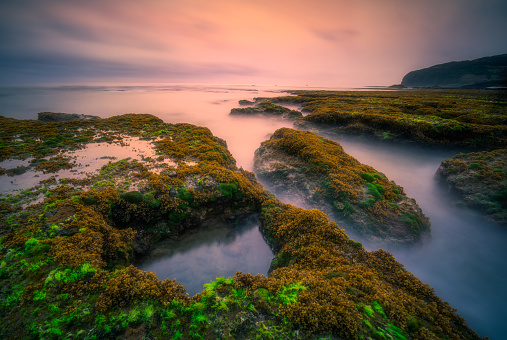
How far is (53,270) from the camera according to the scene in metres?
3.68

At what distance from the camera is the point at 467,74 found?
12438cm

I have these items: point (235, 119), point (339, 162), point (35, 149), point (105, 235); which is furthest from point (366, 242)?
point (235, 119)

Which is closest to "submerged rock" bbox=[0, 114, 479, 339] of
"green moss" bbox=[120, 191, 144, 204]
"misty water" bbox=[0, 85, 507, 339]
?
"green moss" bbox=[120, 191, 144, 204]

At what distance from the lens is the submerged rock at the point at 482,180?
25.3 feet

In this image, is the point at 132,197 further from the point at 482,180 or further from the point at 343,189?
the point at 482,180

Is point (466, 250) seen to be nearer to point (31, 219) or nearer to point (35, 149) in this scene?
point (31, 219)

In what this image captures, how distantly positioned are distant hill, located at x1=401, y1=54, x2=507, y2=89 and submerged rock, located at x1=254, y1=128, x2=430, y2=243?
458 feet

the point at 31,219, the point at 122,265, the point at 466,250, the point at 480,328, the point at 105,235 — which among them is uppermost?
the point at 31,219

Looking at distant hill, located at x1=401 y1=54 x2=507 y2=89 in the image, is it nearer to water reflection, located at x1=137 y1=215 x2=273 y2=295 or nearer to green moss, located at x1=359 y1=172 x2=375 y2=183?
green moss, located at x1=359 y1=172 x2=375 y2=183

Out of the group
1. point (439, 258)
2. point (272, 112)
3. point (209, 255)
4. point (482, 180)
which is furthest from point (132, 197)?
point (272, 112)

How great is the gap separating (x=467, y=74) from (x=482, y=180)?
184m

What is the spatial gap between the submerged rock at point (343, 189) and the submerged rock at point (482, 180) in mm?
2468

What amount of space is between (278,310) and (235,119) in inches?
1145

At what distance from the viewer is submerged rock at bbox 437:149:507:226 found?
7.72 meters
